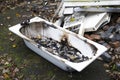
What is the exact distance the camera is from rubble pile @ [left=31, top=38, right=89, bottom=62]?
17.7 ft

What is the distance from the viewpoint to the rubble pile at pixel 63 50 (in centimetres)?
539

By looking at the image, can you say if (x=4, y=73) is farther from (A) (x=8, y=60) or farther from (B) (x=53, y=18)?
(B) (x=53, y=18)

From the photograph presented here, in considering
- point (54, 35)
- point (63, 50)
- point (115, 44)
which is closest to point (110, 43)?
point (115, 44)

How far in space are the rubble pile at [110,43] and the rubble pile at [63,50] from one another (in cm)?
52

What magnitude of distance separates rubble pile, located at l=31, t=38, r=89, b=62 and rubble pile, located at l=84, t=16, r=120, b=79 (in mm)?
516

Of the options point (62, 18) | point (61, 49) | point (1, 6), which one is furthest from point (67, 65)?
point (1, 6)

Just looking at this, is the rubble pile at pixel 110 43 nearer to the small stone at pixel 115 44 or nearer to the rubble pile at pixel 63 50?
the small stone at pixel 115 44

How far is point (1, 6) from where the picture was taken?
7777mm

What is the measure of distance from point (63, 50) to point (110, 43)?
1082mm

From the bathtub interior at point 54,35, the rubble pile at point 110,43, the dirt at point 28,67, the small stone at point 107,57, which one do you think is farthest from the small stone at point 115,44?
the bathtub interior at point 54,35

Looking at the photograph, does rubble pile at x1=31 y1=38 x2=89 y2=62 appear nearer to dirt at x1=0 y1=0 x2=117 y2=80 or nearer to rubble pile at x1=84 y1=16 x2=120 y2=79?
dirt at x1=0 y1=0 x2=117 y2=80

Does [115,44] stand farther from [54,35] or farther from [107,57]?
[54,35]

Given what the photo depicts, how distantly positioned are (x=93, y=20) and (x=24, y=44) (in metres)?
1.80

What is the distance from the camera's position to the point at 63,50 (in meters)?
5.70
